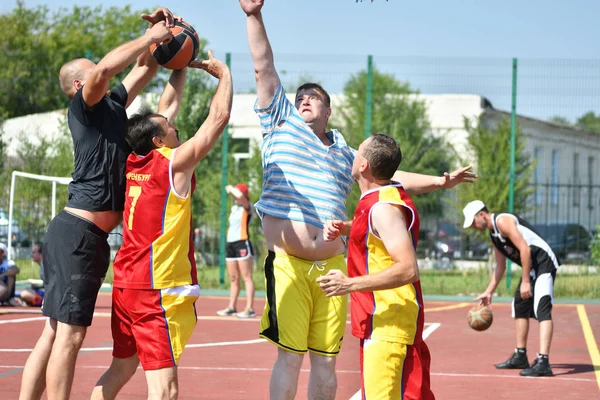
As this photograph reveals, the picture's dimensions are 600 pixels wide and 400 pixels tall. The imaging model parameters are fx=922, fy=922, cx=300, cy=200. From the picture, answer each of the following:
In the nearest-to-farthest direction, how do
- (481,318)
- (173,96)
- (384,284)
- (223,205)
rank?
(384,284) < (173,96) < (481,318) < (223,205)

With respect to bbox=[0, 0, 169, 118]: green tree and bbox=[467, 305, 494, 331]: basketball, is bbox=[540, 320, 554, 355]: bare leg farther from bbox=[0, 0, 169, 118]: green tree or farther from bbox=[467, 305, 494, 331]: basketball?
bbox=[0, 0, 169, 118]: green tree

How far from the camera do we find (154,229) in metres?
5.30

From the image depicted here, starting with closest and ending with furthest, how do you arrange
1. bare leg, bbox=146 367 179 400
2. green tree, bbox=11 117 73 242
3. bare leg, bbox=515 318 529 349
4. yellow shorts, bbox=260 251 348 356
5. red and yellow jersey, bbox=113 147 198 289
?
bare leg, bbox=146 367 179 400, red and yellow jersey, bbox=113 147 198 289, yellow shorts, bbox=260 251 348 356, bare leg, bbox=515 318 529 349, green tree, bbox=11 117 73 242

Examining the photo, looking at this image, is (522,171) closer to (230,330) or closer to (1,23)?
(230,330)

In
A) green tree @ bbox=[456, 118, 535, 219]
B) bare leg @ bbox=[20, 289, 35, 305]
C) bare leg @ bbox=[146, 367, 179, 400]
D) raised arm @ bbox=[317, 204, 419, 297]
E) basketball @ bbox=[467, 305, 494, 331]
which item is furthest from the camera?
green tree @ bbox=[456, 118, 535, 219]

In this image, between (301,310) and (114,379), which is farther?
(301,310)

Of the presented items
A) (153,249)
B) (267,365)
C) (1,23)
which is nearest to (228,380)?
(267,365)

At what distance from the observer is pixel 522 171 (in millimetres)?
19766

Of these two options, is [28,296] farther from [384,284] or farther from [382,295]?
[384,284]

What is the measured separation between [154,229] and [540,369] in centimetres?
541

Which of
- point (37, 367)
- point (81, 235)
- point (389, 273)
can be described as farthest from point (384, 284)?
point (37, 367)

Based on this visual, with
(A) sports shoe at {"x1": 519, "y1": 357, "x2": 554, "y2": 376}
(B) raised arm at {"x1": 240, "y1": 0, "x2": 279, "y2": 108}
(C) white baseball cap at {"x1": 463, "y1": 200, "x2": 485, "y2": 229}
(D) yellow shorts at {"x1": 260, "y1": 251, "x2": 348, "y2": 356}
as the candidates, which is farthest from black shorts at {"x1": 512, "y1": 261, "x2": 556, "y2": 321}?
(B) raised arm at {"x1": 240, "y1": 0, "x2": 279, "y2": 108}

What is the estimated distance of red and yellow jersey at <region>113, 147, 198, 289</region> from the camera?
528 cm

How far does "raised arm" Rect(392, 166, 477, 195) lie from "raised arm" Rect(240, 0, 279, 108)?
110 centimetres
